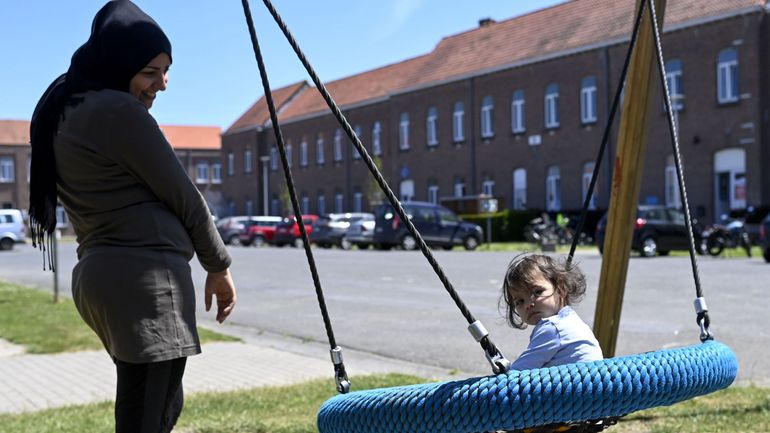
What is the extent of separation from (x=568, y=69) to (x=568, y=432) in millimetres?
43638

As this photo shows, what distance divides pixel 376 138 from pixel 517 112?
12.9 metres

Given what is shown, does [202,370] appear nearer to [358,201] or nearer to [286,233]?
[286,233]

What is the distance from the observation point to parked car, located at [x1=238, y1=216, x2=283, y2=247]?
1957 inches

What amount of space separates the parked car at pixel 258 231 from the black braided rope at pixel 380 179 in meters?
46.2


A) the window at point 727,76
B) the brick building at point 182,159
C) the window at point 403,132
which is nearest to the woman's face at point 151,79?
the window at point 727,76

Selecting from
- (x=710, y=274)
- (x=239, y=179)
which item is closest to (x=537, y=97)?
(x=710, y=274)

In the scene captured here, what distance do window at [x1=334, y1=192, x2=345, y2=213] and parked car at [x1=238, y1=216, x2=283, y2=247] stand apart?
12.9 meters

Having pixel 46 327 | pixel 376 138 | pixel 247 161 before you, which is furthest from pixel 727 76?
pixel 247 161

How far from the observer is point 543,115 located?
154ft

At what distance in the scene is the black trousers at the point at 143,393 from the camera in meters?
3.22

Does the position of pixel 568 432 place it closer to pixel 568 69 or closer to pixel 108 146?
pixel 108 146

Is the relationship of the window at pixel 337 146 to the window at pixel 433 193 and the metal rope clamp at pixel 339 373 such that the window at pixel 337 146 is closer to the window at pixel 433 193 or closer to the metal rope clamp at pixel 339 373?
the window at pixel 433 193

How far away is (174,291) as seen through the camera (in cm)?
321

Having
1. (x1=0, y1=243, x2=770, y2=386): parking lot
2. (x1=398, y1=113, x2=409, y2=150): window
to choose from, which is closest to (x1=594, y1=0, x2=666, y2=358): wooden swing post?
(x1=0, y1=243, x2=770, y2=386): parking lot
